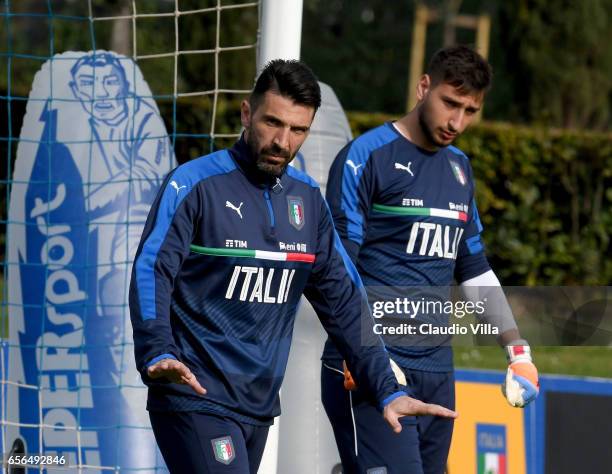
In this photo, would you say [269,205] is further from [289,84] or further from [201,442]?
[201,442]

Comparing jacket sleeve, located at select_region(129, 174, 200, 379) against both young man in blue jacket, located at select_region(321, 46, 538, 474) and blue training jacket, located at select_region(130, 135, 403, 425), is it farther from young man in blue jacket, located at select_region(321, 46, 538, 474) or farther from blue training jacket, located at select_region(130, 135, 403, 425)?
young man in blue jacket, located at select_region(321, 46, 538, 474)

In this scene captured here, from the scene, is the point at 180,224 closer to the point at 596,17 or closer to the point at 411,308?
the point at 411,308

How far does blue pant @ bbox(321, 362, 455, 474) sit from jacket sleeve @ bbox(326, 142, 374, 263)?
52 cm

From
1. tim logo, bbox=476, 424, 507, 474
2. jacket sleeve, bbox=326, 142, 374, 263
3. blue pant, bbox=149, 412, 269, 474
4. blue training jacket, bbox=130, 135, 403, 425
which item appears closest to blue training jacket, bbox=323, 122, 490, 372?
jacket sleeve, bbox=326, 142, 374, 263

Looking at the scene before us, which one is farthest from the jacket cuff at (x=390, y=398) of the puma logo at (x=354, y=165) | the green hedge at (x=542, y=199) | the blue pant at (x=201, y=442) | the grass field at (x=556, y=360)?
the green hedge at (x=542, y=199)

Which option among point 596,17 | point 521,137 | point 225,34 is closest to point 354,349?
point 521,137

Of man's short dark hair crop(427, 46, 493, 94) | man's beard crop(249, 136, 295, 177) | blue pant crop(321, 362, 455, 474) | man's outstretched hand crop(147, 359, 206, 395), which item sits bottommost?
Result: blue pant crop(321, 362, 455, 474)

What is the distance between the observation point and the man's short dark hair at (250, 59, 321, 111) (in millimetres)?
4137

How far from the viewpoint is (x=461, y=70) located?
5023mm

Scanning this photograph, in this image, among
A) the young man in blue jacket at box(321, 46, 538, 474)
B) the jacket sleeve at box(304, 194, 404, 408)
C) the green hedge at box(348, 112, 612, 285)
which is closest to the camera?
the jacket sleeve at box(304, 194, 404, 408)

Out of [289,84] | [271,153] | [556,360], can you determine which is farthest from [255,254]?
[556,360]

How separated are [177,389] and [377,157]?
4.95ft

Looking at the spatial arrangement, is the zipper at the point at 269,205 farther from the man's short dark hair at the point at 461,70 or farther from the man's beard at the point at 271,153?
the man's short dark hair at the point at 461,70

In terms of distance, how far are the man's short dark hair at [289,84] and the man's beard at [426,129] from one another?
38.4 inches
